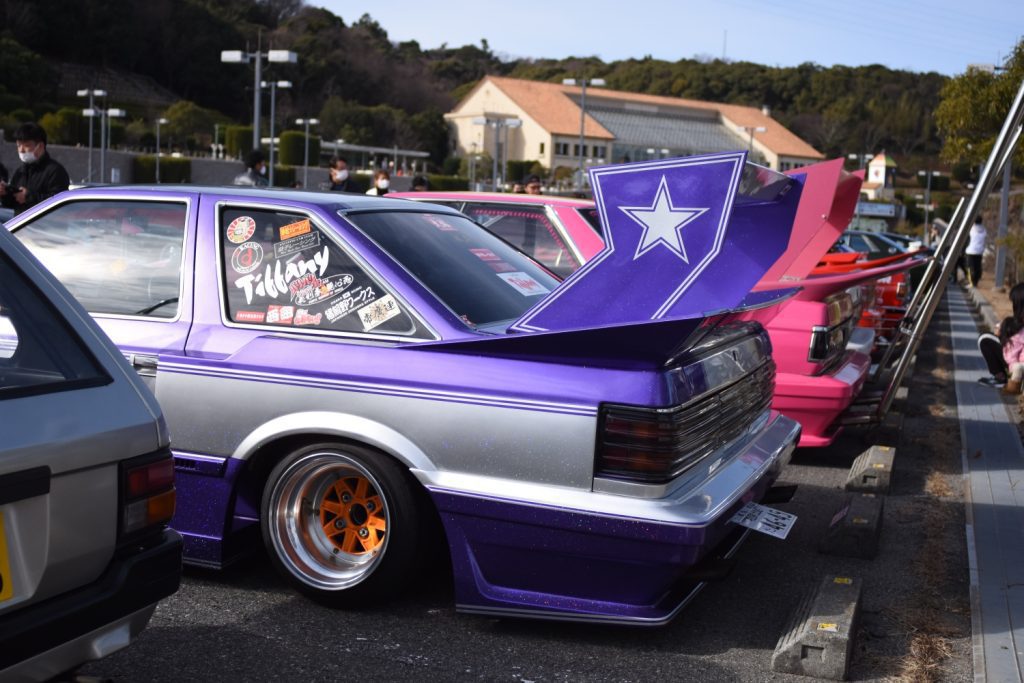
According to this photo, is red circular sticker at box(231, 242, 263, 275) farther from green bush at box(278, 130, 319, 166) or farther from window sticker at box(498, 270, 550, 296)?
green bush at box(278, 130, 319, 166)

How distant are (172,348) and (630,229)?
1901mm

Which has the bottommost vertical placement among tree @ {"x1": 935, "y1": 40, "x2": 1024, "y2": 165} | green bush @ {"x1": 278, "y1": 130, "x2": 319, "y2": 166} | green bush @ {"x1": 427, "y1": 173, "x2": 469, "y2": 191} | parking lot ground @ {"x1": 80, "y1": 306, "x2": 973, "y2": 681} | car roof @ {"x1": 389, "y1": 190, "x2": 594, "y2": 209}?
parking lot ground @ {"x1": 80, "y1": 306, "x2": 973, "y2": 681}

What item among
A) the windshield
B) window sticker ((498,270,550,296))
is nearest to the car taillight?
the windshield

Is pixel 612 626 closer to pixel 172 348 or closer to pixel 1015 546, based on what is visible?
pixel 172 348

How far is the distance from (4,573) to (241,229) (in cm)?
227

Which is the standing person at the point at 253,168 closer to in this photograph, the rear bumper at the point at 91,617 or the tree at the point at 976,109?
the tree at the point at 976,109

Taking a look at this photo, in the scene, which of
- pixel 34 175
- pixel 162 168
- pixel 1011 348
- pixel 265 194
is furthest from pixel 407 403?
pixel 162 168

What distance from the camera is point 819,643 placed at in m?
3.81

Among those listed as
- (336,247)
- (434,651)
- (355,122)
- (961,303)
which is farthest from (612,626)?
(355,122)

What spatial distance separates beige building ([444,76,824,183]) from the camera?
11650 cm

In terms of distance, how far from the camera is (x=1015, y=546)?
5.36 meters

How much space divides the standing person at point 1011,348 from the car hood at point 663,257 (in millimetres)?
5594

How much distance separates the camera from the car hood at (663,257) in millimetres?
3713

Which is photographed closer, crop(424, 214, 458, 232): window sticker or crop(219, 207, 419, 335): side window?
crop(219, 207, 419, 335): side window
